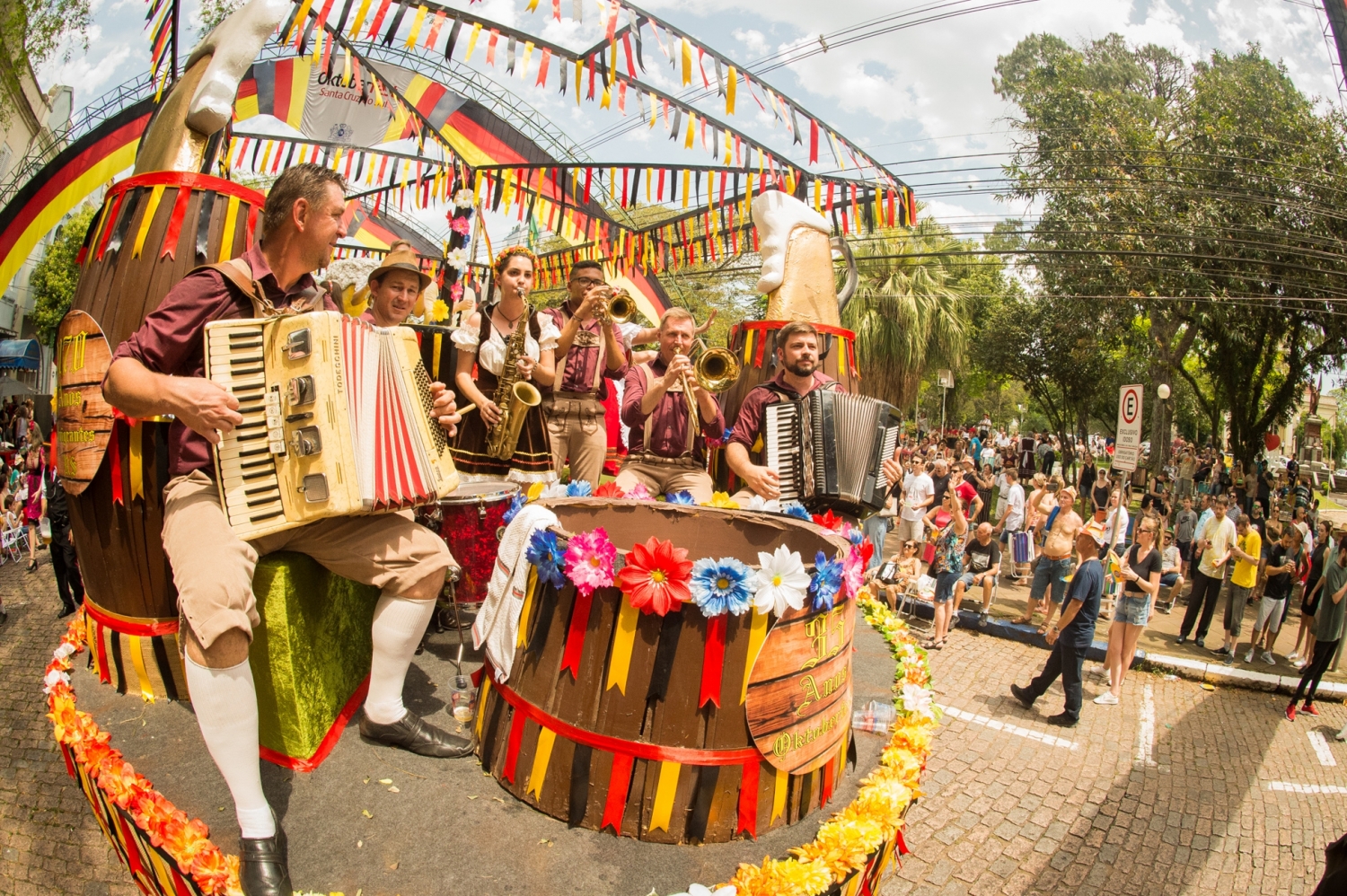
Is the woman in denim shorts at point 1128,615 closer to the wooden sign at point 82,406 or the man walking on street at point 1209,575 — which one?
the man walking on street at point 1209,575

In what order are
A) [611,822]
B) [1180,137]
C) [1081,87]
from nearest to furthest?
[611,822], [1180,137], [1081,87]

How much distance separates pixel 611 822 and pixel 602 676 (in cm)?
50

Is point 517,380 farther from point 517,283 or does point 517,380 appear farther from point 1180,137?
point 1180,137

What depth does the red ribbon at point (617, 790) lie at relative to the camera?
2.73 meters

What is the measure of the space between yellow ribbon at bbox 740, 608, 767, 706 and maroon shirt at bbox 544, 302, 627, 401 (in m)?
3.10

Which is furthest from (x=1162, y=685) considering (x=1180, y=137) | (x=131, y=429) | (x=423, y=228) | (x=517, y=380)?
(x=423, y=228)

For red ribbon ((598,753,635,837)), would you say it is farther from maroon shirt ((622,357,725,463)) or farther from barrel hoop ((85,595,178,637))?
maroon shirt ((622,357,725,463))

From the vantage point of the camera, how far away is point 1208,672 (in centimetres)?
941

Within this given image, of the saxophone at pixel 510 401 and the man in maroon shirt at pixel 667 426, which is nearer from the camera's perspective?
the saxophone at pixel 510 401

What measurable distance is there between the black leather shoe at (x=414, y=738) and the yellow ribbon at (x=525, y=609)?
0.52m

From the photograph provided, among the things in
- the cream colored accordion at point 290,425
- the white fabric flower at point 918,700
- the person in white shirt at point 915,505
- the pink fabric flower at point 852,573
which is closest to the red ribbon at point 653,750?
the pink fabric flower at point 852,573

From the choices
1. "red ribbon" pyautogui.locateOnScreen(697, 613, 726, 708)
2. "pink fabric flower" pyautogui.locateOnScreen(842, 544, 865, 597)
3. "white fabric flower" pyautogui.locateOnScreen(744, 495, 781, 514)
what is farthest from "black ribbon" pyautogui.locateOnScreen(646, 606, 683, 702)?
"white fabric flower" pyautogui.locateOnScreen(744, 495, 781, 514)

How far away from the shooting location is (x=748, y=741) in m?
2.80

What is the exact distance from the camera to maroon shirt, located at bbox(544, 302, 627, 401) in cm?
554
